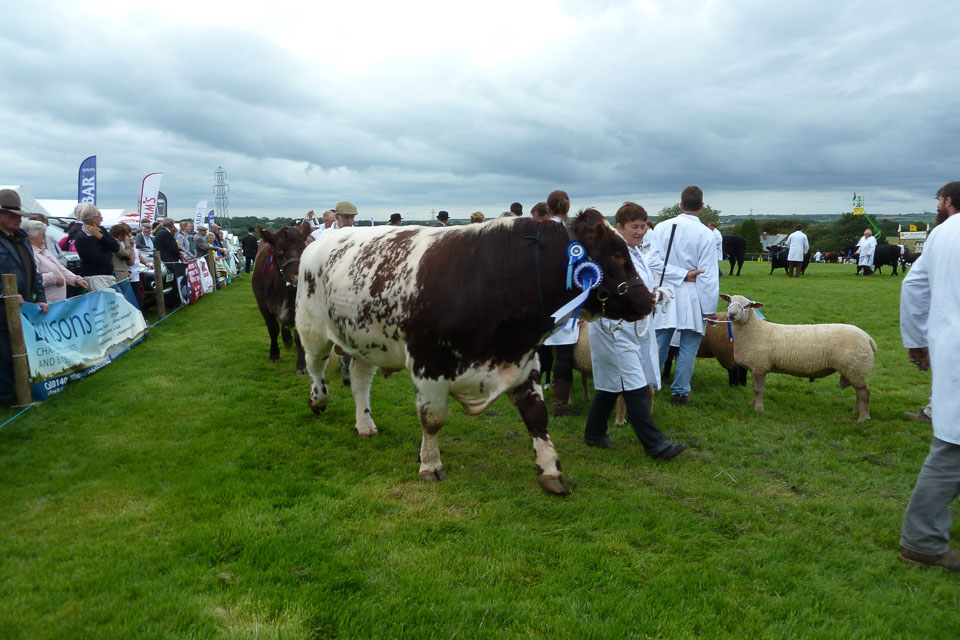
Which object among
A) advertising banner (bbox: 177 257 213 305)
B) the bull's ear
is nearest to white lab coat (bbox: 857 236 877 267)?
the bull's ear

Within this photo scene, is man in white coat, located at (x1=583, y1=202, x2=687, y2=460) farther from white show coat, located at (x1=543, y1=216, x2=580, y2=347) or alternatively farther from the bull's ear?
the bull's ear

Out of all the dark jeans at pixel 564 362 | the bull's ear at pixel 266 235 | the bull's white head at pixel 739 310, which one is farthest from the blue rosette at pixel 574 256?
the bull's ear at pixel 266 235

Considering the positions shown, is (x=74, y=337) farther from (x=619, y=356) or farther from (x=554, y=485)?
(x=619, y=356)

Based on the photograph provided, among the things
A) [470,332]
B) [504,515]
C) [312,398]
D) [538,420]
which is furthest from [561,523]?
[312,398]

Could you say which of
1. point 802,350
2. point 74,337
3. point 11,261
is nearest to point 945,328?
point 802,350

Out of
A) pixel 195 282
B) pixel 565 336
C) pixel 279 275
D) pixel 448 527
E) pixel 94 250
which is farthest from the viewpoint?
pixel 195 282

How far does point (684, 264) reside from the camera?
6.68 m

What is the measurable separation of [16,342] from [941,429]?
7.99m

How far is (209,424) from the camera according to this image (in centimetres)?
580

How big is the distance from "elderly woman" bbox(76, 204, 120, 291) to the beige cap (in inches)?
150

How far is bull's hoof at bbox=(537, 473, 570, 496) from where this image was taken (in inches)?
169

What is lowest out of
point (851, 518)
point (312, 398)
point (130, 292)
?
point (851, 518)

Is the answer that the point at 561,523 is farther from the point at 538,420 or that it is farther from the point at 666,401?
the point at 666,401

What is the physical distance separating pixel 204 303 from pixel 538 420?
13.8 meters
